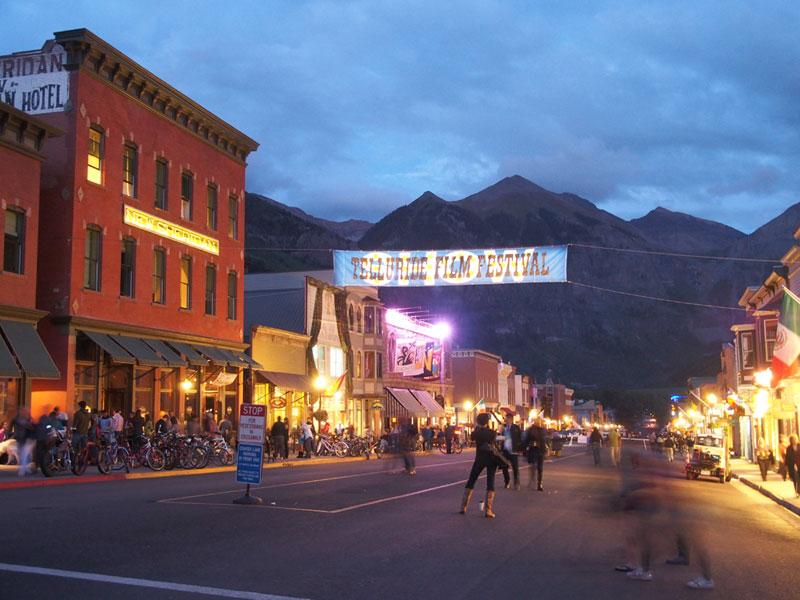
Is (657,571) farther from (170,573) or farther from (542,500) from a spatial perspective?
(542,500)

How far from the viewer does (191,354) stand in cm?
3547

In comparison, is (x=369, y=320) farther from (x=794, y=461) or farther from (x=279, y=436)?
(x=794, y=461)

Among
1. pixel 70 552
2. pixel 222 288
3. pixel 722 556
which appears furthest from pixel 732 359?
pixel 70 552

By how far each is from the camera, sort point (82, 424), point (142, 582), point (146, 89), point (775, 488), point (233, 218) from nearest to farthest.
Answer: point (142, 582)
point (82, 424)
point (775, 488)
point (146, 89)
point (233, 218)

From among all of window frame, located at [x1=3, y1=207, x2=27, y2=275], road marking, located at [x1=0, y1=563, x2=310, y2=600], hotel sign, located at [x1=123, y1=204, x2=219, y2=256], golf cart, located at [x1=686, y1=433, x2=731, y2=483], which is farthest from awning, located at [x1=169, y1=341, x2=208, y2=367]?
road marking, located at [x1=0, y1=563, x2=310, y2=600]

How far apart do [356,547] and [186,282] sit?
90.2ft

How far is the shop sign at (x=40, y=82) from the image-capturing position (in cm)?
3033

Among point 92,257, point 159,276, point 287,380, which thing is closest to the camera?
point 92,257

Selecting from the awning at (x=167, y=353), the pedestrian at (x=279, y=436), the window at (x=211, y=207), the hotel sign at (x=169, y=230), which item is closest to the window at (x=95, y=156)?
the hotel sign at (x=169, y=230)

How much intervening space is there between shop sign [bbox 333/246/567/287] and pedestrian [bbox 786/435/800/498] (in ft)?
27.2

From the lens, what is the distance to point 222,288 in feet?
132

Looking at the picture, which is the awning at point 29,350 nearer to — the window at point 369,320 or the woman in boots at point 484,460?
the woman in boots at point 484,460

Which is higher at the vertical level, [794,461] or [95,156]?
[95,156]

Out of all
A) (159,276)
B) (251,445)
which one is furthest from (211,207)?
(251,445)
